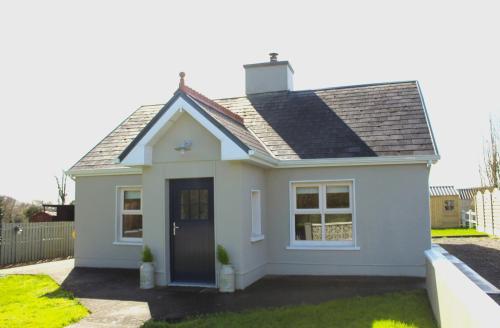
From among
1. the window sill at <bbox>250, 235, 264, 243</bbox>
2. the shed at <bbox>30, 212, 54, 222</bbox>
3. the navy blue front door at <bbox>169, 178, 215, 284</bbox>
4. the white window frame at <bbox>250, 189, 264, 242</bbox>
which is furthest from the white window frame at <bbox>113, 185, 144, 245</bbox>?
the shed at <bbox>30, 212, 54, 222</bbox>

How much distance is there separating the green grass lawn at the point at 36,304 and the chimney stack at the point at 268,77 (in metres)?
9.40

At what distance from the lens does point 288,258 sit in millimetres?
12438

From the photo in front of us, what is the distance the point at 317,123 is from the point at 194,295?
6519mm

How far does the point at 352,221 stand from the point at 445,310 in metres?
5.79

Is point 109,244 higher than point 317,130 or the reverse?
the reverse

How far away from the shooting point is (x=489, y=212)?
89.8ft

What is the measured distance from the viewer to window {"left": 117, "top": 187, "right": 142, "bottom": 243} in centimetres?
1416

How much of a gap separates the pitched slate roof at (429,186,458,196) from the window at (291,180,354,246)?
26.3 meters

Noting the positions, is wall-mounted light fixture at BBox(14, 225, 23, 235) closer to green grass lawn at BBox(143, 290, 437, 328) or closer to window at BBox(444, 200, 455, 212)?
green grass lawn at BBox(143, 290, 437, 328)

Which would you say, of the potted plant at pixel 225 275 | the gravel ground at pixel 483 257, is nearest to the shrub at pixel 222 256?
the potted plant at pixel 225 275

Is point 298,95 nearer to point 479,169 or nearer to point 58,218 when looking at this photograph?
point 58,218

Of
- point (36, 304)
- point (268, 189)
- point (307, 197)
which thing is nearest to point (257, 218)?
point (268, 189)

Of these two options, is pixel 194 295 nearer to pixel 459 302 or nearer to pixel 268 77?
pixel 459 302

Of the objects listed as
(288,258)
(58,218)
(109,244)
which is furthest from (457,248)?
(58,218)
